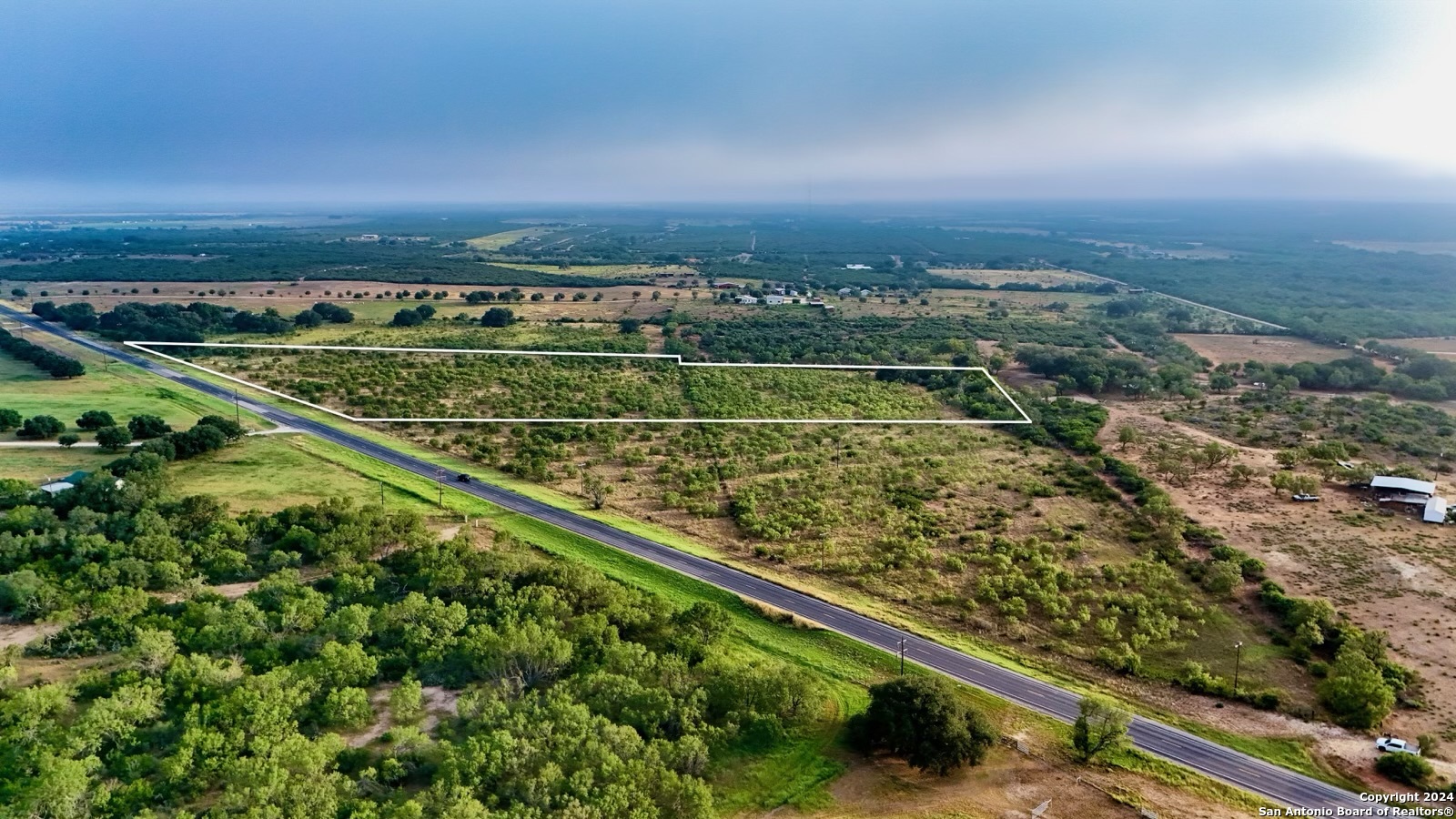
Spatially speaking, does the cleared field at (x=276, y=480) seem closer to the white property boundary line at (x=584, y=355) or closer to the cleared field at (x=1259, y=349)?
the white property boundary line at (x=584, y=355)

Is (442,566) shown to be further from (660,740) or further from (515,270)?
(515,270)

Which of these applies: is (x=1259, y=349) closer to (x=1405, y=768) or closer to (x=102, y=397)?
(x=1405, y=768)

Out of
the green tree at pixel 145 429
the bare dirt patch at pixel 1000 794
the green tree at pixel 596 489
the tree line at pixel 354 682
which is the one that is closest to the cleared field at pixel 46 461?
the green tree at pixel 145 429

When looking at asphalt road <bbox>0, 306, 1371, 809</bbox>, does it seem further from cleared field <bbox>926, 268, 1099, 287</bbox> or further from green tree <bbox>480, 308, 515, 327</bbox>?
cleared field <bbox>926, 268, 1099, 287</bbox>

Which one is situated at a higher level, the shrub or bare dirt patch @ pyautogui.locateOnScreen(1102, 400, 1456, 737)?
bare dirt patch @ pyautogui.locateOnScreen(1102, 400, 1456, 737)

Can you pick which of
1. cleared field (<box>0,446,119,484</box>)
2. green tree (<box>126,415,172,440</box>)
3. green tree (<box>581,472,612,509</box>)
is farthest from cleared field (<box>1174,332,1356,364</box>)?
cleared field (<box>0,446,119,484</box>)

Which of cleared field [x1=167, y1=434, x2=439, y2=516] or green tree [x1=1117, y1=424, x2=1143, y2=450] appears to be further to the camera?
green tree [x1=1117, y1=424, x2=1143, y2=450]

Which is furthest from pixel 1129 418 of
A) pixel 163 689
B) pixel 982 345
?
pixel 163 689
